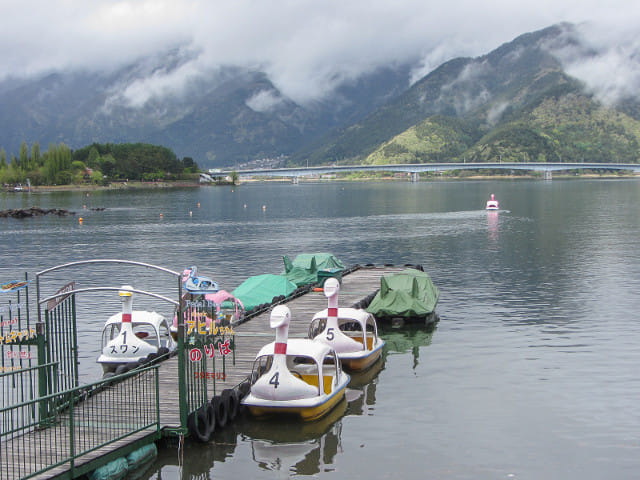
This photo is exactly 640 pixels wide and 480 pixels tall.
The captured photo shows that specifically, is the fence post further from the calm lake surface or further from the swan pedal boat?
the swan pedal boat

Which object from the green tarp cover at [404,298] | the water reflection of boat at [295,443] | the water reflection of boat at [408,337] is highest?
the green tarp cover at [404,298]

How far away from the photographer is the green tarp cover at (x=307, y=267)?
1976 inches

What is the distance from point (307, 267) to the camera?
51.6 meters

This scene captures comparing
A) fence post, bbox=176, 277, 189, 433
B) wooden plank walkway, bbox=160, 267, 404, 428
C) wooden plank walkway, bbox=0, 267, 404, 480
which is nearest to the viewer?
wooden plank walkway, bbox=0, 267, 404, 480

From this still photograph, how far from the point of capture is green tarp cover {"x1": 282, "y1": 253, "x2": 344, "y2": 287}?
50.2 metres

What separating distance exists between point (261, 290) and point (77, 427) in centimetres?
2217

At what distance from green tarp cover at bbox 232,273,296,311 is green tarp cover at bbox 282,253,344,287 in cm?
377

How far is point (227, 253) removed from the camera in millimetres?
79375

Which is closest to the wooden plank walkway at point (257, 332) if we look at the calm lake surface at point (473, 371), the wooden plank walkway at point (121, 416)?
the wooden plank walkway at point (121, 416)

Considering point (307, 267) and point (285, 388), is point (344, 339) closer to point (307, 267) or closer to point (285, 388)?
point (285, 388)

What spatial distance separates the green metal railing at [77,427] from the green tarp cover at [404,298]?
19.0m

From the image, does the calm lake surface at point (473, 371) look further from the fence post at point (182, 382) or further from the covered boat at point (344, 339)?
the fence post at point (182, 382)

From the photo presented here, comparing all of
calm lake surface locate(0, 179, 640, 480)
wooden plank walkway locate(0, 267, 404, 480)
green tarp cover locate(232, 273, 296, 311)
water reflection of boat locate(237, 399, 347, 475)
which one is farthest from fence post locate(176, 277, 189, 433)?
green tarp cover locate(232, 273, 296, 311)

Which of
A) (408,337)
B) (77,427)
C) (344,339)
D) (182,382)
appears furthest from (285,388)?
(408,337)
